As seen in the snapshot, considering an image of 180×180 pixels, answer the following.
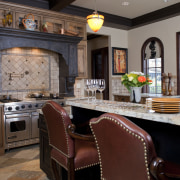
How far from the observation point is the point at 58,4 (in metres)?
4.34

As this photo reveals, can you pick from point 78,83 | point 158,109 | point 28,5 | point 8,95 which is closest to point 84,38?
point 78,83

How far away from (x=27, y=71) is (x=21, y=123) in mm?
1259

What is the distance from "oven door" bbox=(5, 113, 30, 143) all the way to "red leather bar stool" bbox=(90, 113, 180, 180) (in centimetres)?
286

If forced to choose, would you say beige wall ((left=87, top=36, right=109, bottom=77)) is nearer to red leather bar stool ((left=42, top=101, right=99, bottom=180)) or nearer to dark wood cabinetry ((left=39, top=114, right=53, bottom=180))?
dark wood cabinetry ((left=39, top=114, right=53, bottom=180))

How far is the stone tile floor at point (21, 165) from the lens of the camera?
111 inches

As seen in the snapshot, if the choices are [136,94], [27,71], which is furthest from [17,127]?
[136,94]

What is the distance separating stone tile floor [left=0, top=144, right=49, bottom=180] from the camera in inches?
111

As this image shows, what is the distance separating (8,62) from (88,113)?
8.47 ft

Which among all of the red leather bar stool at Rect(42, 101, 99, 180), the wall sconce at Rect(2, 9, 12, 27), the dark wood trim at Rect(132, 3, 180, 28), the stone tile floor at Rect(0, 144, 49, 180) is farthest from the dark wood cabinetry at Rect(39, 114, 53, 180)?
the dark wood trim at Rect(132, 3, 180, 28)

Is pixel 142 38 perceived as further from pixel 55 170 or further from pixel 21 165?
pixel 55 170

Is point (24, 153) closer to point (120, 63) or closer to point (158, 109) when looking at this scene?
point (158, 109)

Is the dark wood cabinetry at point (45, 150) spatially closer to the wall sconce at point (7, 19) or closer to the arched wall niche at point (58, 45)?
the arched wall niche at point (58, 45)

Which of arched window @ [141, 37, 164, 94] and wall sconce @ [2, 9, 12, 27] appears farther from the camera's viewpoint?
arched window @ [141, 37, 164, 94]

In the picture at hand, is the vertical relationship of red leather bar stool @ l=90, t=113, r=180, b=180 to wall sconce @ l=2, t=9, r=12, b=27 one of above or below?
below
